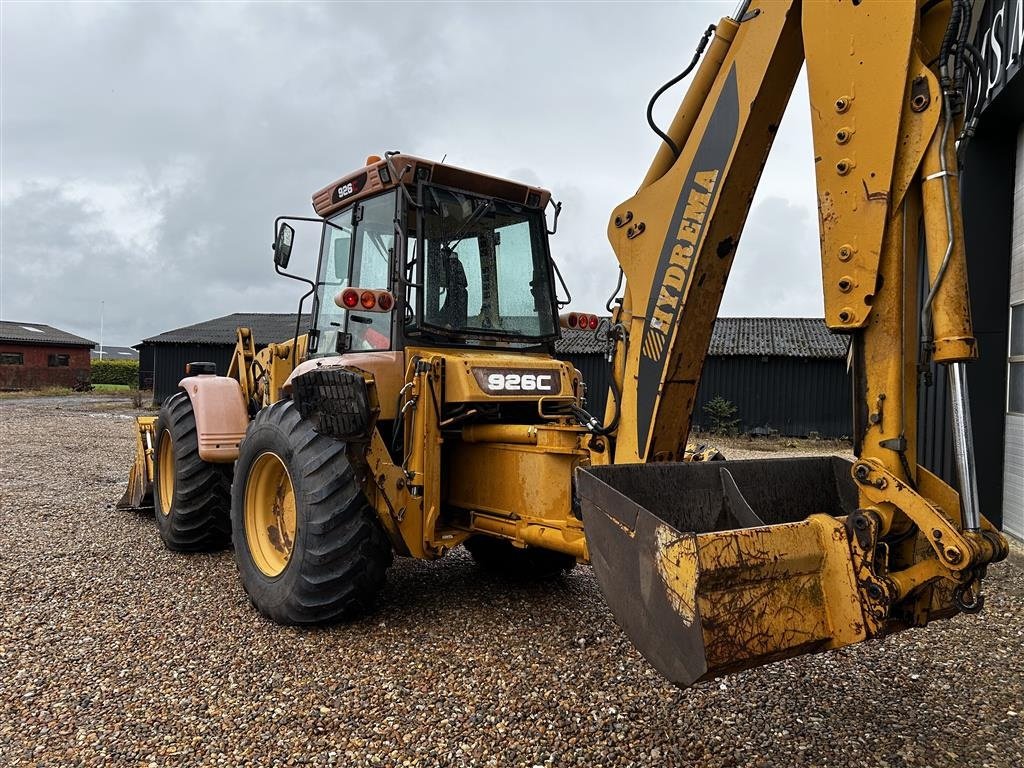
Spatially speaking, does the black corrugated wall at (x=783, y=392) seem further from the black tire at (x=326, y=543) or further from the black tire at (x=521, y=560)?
the black tire at (x=326, y=543)

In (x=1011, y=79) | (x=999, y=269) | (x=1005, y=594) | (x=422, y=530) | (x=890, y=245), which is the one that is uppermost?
(x=1011, y=79)

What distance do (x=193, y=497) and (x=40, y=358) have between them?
39.4 meters

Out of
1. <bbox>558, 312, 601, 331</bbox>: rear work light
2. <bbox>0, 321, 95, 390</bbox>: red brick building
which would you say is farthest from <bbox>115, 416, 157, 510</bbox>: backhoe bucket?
<bbox>0, 321, 95, 390</bbox>: red brick building

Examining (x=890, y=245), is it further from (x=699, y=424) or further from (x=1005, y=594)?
(x=699, y=424)

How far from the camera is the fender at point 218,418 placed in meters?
5.70

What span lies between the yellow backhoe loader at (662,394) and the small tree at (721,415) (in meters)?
17.2

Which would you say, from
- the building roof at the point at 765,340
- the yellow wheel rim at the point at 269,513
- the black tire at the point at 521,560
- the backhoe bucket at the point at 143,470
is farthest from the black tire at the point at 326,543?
the building roof at the point at 765,340

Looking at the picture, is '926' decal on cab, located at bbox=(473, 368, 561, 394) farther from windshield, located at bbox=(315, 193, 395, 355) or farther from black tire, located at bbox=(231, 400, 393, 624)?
black tire, located at bbox=(231, 400, 393, 624)

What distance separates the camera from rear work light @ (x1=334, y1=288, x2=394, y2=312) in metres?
3.98

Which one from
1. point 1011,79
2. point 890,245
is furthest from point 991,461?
point 890,245

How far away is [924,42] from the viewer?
2.74m

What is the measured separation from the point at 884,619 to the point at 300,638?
304 cm

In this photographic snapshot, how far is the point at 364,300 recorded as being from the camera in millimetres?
4035

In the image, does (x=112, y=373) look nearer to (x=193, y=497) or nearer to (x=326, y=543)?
(x=193, y=497)
